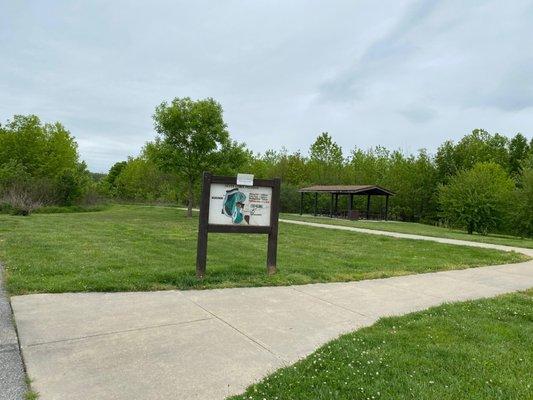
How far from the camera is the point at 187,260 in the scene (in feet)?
28.1

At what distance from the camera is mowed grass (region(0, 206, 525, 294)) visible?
647 cm

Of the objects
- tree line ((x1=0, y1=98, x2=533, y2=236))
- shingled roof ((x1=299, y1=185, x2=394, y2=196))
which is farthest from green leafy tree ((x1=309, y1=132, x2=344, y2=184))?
shingled roof ((x1=299, y1=185, x2=394, y2=196))

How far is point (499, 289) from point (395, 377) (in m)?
4.85

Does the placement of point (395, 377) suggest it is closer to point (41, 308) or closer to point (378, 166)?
point (41, 308)

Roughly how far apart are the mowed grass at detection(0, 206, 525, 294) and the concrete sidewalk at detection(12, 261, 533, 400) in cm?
49

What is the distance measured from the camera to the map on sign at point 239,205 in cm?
698

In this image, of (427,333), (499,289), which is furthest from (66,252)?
(499,289)

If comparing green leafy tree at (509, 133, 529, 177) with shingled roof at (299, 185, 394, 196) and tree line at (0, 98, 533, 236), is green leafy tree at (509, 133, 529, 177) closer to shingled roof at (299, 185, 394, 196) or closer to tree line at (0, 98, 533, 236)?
tree line at (0, 98, 533, 236)

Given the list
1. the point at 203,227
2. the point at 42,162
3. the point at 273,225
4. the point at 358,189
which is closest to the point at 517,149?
the point at 358,189

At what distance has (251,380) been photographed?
11.0 feet

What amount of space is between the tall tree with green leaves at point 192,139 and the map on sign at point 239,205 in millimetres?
17133

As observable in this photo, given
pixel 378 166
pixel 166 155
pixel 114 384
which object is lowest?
pixel 114 384

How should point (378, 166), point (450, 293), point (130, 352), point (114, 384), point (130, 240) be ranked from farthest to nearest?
point (378, 166) → point (130, 240) → point (450, 293) → point (130, 352) → point (114, 384)

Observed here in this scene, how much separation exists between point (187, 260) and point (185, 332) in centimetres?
427
